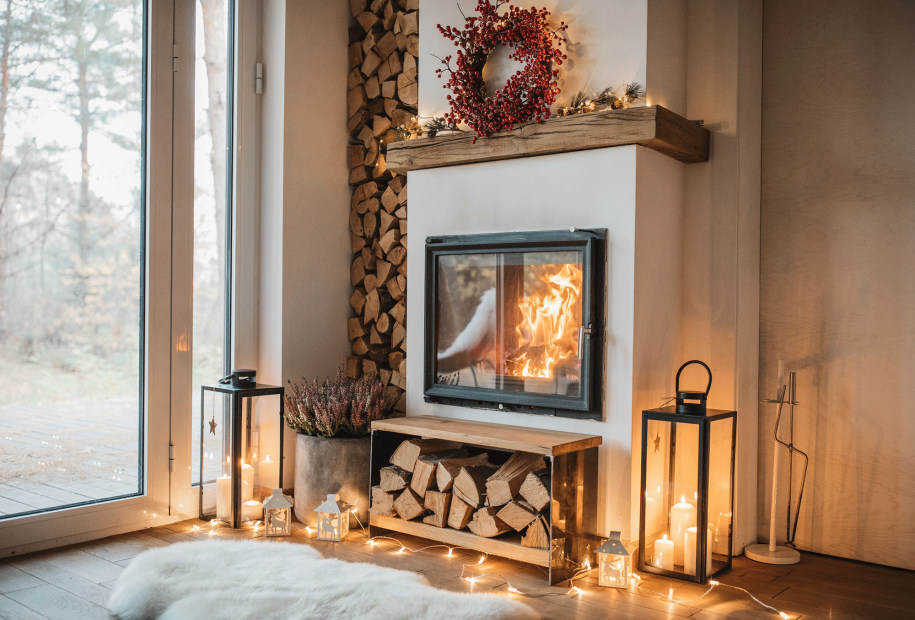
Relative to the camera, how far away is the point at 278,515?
10.4 ft

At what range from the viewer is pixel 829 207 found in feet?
10.2

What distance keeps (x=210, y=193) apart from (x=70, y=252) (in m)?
0.72

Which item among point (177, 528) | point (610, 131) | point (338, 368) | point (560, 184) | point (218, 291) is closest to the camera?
point (610, 131)

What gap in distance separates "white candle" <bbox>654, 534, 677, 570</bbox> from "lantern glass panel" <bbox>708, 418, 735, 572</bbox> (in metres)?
0.15

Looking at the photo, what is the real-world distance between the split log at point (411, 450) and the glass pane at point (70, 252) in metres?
1.12

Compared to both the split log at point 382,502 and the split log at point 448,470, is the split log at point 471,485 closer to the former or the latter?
the split log at point 448,470

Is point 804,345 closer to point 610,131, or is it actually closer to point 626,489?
point 626,489

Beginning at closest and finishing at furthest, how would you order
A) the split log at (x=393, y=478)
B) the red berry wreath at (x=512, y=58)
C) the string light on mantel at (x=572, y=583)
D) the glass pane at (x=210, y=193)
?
1. the string light on mantel at (x=572, y=583)
2. the red berry wreath at (x=512, y=58)
3. the split log at (x=393, y=478)
4. the glass pane at (x=210, y=193)

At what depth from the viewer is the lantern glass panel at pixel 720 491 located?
281 centimetres

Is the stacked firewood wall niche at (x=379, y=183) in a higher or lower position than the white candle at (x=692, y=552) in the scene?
higher

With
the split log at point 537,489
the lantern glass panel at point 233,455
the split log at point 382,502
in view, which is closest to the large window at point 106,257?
the lantern glass panel at point 233,455

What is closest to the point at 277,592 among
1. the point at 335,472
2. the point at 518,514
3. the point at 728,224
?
the point at 518,514

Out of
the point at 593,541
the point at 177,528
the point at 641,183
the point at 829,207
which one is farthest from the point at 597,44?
the point at 177,528

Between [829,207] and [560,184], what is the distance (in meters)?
1.09
